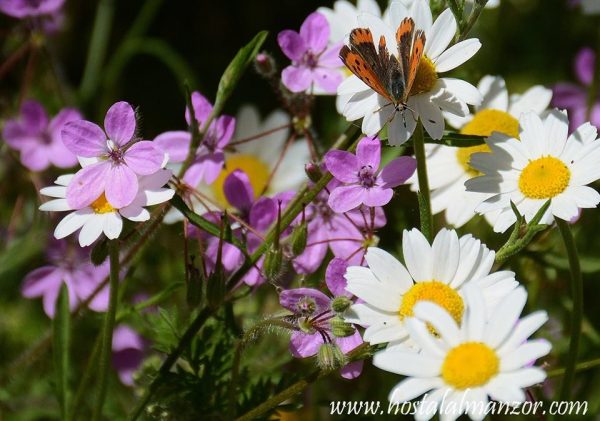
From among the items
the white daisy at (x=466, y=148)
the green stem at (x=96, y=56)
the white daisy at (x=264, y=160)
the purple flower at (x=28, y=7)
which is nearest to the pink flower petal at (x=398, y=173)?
the white daisy at (x=466, y=148)

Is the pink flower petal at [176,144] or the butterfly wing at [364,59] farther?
the pink flower petal at [176,144]

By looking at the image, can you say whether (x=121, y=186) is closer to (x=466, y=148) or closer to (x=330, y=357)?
(x=330, y=357)

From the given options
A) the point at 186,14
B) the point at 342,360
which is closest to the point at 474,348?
the point at 342,360

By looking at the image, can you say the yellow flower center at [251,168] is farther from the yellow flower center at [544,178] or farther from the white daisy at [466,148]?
the yellow flower center at [544,178]

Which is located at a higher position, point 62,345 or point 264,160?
point 264,160

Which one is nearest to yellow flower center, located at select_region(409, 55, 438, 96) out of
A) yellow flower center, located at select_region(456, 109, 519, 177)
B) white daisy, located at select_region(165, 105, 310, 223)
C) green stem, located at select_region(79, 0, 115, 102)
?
yellow flower center, located at select_region(456, 109, 519, 177)

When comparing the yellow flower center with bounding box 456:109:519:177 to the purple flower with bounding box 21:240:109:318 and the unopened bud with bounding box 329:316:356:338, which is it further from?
the purple flower with bounding box 21:240:109:318

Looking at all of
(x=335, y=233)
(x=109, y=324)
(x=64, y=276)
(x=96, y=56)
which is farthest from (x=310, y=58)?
(x=96, y=56)

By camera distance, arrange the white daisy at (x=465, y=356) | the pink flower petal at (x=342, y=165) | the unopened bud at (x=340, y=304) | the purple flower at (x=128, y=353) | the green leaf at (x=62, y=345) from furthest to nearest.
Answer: the purple flower at (x=128, y=353), the green leaf at (x=62, y=345), the pink flower petal at (x=342, y=165), the unopened bud at (x=340, y=304), the white daisy at (x=465, y=356)
